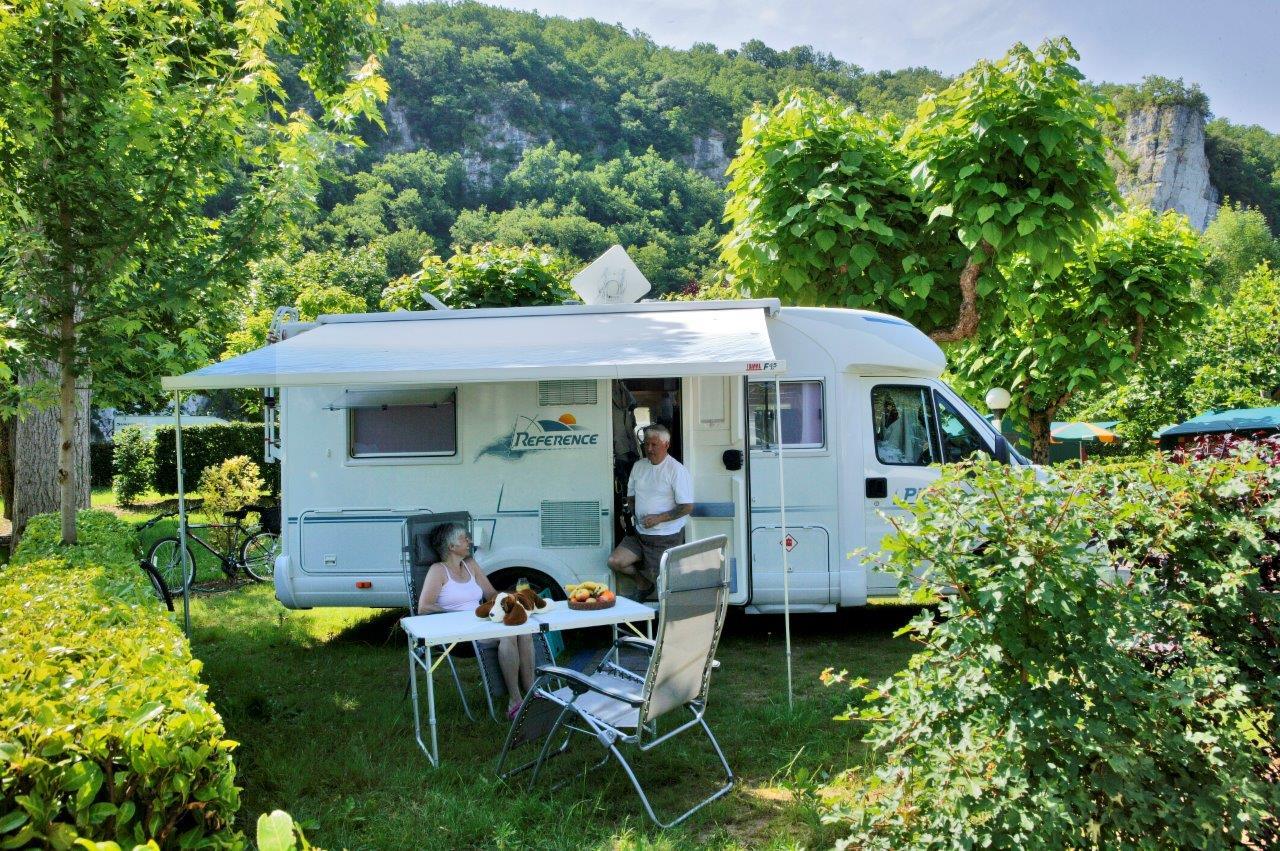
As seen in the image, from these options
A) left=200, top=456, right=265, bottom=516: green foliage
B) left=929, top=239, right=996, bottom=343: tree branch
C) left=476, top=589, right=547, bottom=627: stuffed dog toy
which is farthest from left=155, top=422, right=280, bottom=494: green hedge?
left=476, top=589, right=547, bottom=627: stuffed dog toy

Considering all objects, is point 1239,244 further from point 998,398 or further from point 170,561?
point 170,561

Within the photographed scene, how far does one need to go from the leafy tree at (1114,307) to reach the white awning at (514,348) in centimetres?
594

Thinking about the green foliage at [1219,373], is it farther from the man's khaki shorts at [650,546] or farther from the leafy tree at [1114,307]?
the man's khaki shorts at [650,546]

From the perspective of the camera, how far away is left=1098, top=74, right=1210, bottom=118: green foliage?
230 feet

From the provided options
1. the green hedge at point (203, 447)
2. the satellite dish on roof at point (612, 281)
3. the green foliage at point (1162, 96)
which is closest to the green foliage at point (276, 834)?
the satellite dish on roof at point (612, 281)

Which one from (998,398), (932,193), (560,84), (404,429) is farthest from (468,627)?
(560,84)

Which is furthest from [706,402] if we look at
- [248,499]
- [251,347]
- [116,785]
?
[251,347]

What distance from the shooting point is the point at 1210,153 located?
233ft

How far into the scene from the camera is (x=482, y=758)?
199 inches

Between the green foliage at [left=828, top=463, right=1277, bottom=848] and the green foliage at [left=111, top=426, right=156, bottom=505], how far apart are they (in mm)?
19430

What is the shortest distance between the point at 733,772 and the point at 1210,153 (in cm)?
8062

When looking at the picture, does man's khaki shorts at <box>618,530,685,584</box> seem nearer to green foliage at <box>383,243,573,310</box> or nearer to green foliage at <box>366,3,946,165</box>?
green foliage at <box>383,243,573,310</box>

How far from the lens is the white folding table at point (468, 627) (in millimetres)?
4852

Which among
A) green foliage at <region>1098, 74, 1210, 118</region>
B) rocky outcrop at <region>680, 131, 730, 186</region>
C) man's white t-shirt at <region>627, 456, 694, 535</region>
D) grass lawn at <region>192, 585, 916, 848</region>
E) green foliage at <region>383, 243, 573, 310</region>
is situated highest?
green foliage at <region>1098, 74, 1210, 118</region>
